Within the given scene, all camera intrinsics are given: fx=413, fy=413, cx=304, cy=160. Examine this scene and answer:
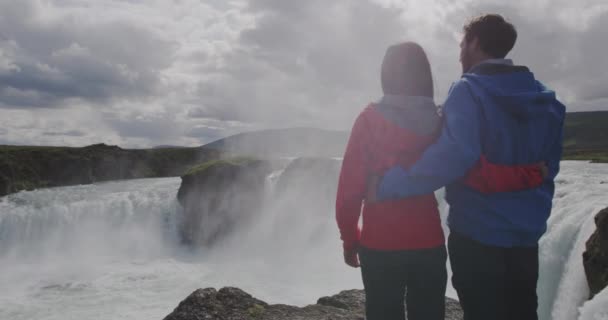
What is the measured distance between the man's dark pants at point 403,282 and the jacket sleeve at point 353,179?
0.29m

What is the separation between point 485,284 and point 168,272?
26.1 m

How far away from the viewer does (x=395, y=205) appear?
2910 millimetres

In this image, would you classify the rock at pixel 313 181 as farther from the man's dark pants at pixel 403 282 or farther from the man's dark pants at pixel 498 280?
the man's dark pants at pixel 498 280

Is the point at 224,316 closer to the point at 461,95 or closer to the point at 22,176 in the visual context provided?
the point at 461,95

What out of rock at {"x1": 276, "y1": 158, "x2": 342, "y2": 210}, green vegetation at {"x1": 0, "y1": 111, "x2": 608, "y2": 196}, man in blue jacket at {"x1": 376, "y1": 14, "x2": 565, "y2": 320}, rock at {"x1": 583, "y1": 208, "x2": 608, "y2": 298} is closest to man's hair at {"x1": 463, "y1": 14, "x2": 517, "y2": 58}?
man in blue jacket at {"x1": 376, "y1": 14, "x2": 565, "y2": 320}

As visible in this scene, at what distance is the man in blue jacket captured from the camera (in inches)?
105

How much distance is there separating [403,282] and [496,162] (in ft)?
3.55

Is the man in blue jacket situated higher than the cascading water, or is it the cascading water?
the man in blue jacket

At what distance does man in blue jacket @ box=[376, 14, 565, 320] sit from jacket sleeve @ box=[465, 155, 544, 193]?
0.14ft

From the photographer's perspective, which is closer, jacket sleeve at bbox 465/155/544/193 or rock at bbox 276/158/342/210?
jacket sleeve at bbox 465/155/544/193

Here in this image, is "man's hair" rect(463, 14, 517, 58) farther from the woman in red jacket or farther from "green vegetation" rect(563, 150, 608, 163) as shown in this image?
"green vegetation" rect(563, 150, 608, 163)

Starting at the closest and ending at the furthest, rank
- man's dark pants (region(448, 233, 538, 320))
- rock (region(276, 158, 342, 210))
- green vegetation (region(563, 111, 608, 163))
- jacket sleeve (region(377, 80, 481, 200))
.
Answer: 1. jacket sleeve (region(377, 80, 481, 200))
2. man's dark pants (region(448, 233, 538, 320))
3. rock (region(276, 158, 342, 210))
4. green vegetation (region(563, 111, 608, 163))

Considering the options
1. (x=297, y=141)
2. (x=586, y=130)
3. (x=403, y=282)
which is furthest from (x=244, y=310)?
(x=586, y=130)

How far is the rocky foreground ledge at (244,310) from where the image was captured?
574 centimetres
